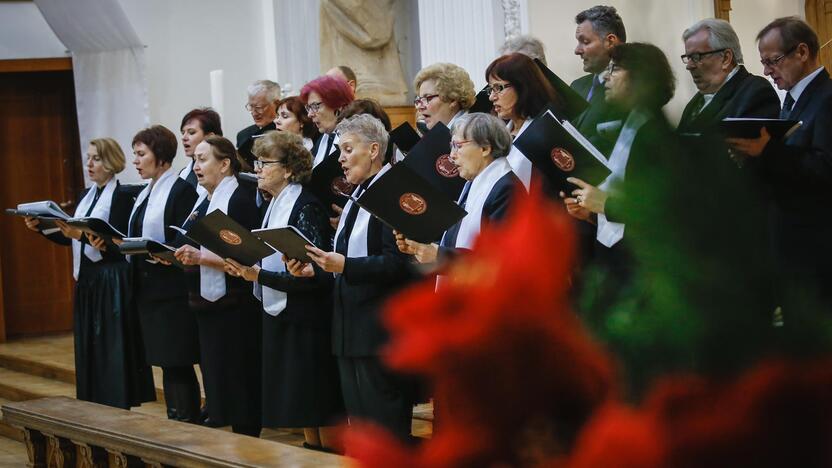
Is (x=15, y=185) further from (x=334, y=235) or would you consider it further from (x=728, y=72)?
(x=728, y=72)

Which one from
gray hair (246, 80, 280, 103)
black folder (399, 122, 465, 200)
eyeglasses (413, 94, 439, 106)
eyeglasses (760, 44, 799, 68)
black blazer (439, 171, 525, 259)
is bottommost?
black blazer (439, 171, 525, 259)

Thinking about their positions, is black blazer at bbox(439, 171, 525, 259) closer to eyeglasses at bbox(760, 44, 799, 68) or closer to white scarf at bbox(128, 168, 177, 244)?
eyeglasses at bbox(760, 44, 799, 68)

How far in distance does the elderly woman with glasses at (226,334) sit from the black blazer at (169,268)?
387 mm

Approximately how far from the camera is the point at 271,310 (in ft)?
14.8

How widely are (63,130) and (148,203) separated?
5.23 meters

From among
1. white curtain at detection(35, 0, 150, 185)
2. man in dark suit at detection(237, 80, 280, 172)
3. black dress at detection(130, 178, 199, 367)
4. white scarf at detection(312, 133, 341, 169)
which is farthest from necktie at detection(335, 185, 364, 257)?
white curtain at detection(35, 0, 150, 185)

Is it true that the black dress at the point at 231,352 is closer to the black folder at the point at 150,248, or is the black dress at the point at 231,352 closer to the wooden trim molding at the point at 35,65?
the black folder at the point at 150,248

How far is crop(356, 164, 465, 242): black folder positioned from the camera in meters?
3.38

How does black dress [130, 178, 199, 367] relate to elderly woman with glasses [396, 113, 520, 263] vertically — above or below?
below

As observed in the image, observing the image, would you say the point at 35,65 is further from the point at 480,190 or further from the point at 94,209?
the point at 480,190

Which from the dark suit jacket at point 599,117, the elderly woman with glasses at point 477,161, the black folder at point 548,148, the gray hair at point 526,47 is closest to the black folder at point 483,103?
the gray hair at point 526,47

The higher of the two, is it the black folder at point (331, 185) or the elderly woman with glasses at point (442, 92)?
the elderly woman with glasses at point (442, 92)

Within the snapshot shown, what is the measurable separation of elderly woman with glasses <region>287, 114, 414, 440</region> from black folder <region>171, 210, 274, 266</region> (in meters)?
0.16

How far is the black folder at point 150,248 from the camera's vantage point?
492cm
